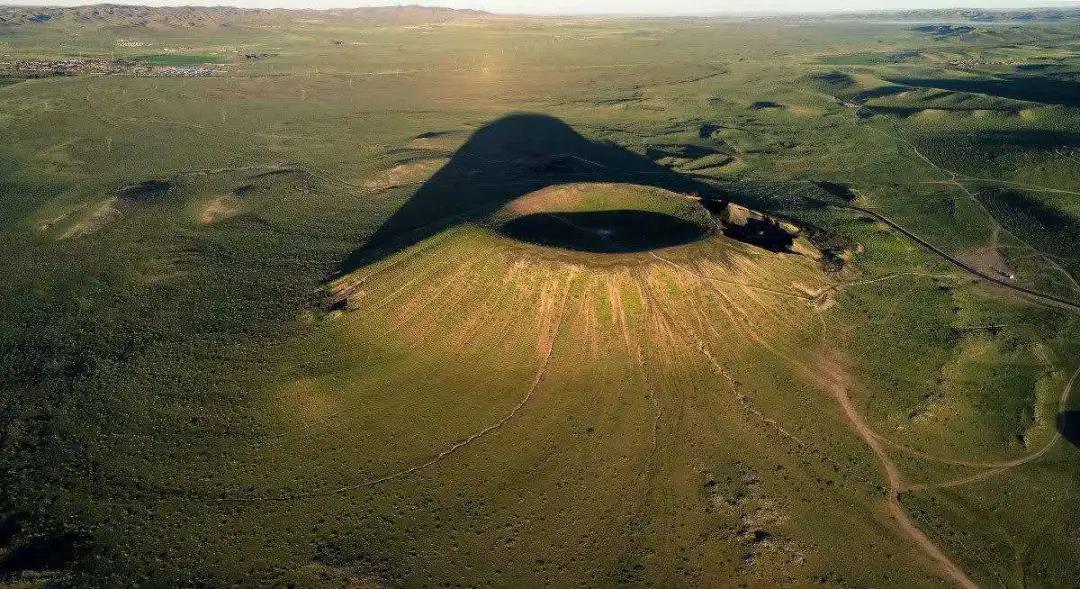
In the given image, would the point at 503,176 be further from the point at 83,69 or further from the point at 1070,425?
the point at 83,69

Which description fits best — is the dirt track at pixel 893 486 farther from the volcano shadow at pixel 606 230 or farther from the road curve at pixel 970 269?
the road curve at pixel 970 269

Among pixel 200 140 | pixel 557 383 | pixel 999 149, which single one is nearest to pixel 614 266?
pixel 557 383

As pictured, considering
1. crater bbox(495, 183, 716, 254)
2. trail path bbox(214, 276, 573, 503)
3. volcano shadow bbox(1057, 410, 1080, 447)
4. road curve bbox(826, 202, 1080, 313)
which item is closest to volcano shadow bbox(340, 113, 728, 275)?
crater bbox(495, 183, 716, 254)

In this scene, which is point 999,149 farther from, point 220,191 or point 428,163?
point 220,191

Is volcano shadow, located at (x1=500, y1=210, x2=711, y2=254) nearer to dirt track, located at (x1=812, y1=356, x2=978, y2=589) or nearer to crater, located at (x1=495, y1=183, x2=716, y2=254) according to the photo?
crater, located at (x1=495, y1=183, x2=716, y2=254)

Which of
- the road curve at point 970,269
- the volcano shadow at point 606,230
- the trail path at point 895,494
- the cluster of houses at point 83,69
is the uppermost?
the cluster of houses at point 83,69

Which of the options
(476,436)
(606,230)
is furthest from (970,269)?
(476,436)

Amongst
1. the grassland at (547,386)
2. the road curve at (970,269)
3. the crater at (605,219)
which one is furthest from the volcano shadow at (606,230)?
the road curve at (970,269)
